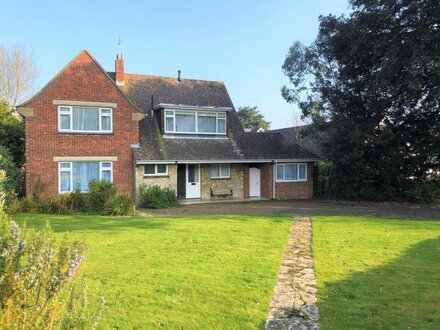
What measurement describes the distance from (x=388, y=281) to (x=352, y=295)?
4.03ft

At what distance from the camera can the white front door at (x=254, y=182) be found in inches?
1045

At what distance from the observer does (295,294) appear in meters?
6.61

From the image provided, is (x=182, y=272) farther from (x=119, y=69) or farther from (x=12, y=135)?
(x=119, y=69)

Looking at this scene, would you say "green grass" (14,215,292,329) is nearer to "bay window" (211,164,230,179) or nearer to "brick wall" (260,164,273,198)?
"bay window" (211,164,230,179)

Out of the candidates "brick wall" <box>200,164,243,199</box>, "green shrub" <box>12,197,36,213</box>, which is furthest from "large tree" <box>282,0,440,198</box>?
"green shrub" <box>12,197,36,213</box>

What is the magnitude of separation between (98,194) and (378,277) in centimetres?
1414

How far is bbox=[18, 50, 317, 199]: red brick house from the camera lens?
20.1m

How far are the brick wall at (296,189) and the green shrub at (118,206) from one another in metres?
11.6

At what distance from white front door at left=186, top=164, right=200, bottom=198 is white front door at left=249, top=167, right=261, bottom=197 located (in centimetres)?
380

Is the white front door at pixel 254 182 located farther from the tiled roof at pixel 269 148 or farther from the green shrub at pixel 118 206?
the green shrub at pixel 118 206

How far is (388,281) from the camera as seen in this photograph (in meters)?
7.33

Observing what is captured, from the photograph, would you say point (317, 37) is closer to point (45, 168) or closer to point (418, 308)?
point (45, 168)

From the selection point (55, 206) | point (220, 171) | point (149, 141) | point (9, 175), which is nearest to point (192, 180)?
point (220, 171)

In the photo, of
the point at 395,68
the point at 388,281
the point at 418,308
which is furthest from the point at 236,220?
the point at 395,68
